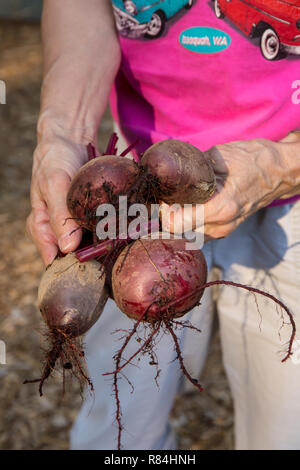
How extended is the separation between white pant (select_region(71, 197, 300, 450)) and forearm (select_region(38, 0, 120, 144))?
737 millimetres

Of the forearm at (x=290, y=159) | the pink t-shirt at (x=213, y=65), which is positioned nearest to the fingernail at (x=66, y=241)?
the pink t-shirt at (x=213, y=65)

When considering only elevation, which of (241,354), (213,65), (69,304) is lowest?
(241,354)

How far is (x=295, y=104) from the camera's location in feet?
4.88

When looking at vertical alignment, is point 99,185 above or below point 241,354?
above

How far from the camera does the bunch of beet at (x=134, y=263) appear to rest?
1.28 m

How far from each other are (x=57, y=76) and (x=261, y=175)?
3.00 ft

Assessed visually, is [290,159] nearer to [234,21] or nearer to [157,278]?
[234,21]

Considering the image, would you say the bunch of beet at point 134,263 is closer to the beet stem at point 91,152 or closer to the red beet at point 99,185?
the red beet at point 99,185

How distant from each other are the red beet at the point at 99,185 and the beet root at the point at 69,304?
0.17m

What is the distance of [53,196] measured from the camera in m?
1.45

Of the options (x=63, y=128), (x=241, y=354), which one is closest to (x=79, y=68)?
(x=63, y=128)

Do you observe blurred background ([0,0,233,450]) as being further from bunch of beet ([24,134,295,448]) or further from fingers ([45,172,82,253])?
fingers ([45,172,82,253])

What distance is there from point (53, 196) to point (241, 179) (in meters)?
0.63
